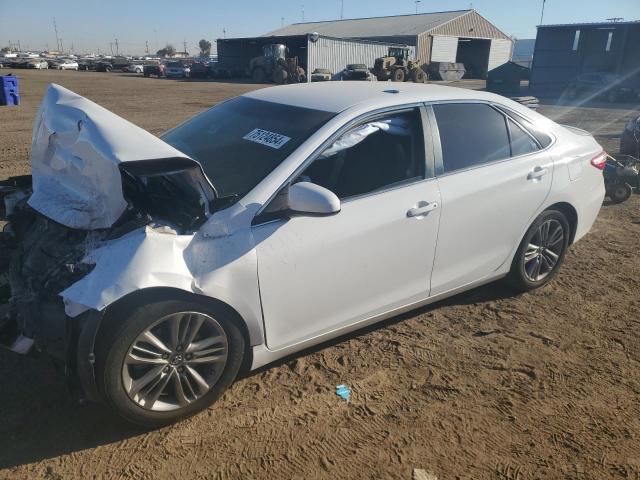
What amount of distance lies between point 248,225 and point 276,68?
37.2m

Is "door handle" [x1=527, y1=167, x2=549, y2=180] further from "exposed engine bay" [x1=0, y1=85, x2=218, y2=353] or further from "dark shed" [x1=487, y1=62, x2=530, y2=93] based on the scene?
"dark shed" [x1=487, y1=62, x2=530, y2=93]

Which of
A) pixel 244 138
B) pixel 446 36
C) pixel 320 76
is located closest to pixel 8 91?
pixel 244 138

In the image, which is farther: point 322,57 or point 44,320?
point 322,57

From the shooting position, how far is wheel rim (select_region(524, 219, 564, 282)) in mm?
4016

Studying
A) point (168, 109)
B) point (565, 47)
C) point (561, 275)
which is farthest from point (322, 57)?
point (561, 275)

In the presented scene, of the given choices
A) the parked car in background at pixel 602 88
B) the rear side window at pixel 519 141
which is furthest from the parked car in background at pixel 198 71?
the rear side window at pixel 519 141

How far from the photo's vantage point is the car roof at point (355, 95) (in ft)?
10.4

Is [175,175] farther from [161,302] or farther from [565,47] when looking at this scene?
[565,47]

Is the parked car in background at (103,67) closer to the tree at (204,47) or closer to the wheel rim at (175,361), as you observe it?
the wheel rim at (175,361)

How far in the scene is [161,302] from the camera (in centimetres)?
239

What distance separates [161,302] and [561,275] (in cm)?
367

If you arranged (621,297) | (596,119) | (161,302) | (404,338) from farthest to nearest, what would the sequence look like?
1. (596,119)
2. (621,297)
3. (404,338)
4. (161,302)

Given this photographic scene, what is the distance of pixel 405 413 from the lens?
282 centimetres

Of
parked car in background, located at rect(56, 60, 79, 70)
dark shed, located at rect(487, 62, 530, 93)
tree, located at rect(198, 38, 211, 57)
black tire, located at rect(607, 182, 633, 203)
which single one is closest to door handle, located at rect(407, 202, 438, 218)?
black tire, located at rect(607, 182, 633, 203)
